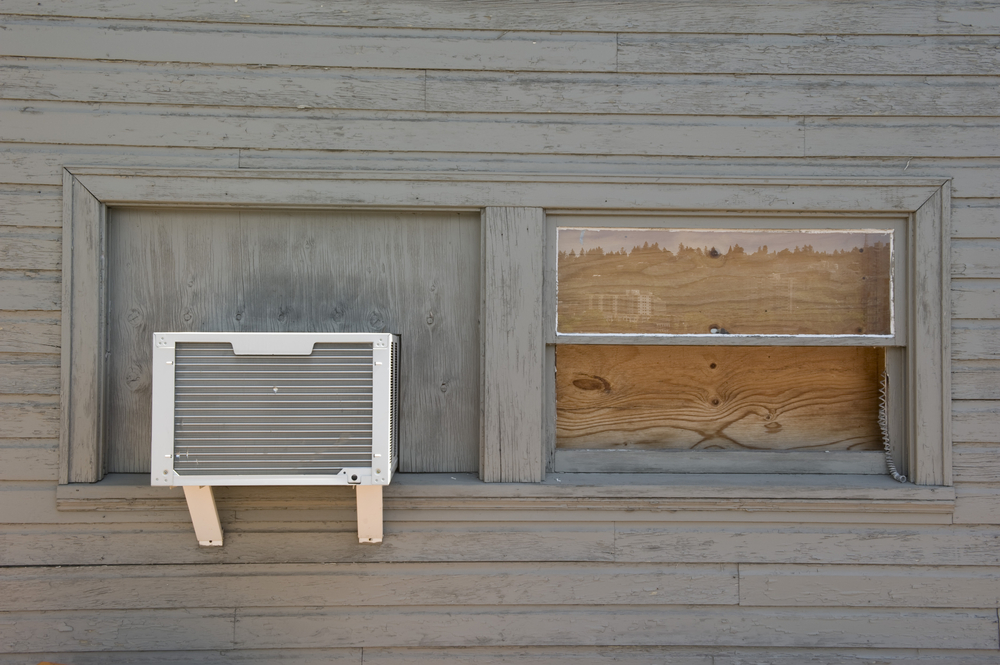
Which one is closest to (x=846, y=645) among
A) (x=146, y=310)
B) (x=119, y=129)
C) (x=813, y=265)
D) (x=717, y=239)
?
(x=813, y=265)

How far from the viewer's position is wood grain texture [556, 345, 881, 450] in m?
2.12

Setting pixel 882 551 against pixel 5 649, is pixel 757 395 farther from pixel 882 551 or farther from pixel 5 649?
pixel 5 649

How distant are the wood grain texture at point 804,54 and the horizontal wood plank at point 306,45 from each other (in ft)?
0.50

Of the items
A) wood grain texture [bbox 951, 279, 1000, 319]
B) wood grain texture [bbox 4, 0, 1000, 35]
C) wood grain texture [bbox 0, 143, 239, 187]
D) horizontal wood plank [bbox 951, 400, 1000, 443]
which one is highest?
wood grain texture [bbox 4, 0, 1000, 35]

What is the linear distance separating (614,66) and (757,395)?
126 centimetres

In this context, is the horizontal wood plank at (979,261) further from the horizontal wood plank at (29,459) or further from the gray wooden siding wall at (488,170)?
the horizontal wood plank at (29,459)

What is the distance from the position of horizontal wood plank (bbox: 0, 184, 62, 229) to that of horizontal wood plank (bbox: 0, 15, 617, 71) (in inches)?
17.5

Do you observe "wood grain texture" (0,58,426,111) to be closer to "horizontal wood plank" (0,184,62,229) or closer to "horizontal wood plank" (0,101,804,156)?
"horizontal wood plank" (0,101,804,156)

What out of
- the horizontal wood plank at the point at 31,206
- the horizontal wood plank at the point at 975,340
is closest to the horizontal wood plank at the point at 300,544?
the horizontal wood plank at the point at 31,206

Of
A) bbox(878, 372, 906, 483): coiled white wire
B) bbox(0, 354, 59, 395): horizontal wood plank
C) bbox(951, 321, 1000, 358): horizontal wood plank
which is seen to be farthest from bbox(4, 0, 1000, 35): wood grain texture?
bbox(0, 354, 59, 395): horizontal wood plank

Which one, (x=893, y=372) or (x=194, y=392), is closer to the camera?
(x=194, y=392)

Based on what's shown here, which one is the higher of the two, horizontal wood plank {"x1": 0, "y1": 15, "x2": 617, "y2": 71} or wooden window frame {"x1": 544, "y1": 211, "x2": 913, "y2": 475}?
horizontal wood plank {"x1": 0, "y1": 15, "x2": 617, "y2": 71}

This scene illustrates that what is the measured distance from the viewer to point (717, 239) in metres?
2.08

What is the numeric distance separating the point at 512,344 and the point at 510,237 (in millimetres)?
359
